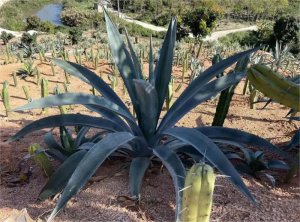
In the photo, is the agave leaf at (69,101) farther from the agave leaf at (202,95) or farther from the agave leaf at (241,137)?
the agave leaf at (241,137)

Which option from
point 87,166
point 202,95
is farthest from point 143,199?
point 202,95

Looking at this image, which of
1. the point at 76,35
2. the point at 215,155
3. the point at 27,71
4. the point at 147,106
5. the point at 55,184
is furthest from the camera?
the point at 76,35

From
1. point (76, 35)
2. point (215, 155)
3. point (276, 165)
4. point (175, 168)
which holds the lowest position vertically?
point (76, 35)

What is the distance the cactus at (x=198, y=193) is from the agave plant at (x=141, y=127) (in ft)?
0.63

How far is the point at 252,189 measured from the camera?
64.5 inches

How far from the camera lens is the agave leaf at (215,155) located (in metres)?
1.18

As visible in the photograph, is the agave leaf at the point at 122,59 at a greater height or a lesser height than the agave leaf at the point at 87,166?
greater

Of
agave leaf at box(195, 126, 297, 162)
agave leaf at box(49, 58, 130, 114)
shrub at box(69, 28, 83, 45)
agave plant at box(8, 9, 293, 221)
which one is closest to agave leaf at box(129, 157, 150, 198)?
agave plant at box(8, 9, 293, 221)

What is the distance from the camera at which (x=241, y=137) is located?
5.18ft

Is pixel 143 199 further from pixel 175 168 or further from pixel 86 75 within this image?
pixel 86 75

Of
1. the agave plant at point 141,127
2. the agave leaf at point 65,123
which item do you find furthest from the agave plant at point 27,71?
the agave leaf at point 65,123

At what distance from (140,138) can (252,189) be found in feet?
2.46

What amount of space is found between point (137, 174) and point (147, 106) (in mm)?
414

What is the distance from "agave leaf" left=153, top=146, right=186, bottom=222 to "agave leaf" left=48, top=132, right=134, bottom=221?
0.24 m
